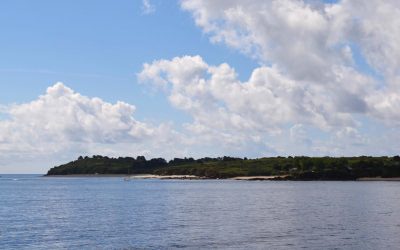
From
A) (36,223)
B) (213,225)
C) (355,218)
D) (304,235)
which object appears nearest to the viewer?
(304,235)

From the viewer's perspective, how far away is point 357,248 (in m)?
50.3

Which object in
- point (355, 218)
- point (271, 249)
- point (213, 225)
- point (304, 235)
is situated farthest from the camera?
point (355, 218)

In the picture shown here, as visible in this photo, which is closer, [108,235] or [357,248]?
[357,248]

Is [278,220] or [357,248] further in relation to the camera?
[278,220]

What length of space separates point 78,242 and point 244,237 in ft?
70.4

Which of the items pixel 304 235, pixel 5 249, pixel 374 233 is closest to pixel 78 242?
pixel 5 249

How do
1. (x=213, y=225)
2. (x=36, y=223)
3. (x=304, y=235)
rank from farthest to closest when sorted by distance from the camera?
(x=36, y=223)
(x=213, y=225)
(x=304, y=235)

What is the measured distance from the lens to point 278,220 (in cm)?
7481

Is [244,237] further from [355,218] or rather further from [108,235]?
[355,218]

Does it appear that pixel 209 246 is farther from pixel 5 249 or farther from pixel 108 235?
pixel 5 249

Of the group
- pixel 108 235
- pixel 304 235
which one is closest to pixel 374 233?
pixel 304 235

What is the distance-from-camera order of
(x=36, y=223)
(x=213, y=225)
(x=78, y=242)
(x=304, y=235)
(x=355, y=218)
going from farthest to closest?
(x=355, y=218)
(x=36, y=223)
(x=213, y=225)
(x=304, y=235)
(x=78, y=242)

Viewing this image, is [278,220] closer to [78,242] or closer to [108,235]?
[108,235]

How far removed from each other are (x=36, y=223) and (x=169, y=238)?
2827 centimetres
